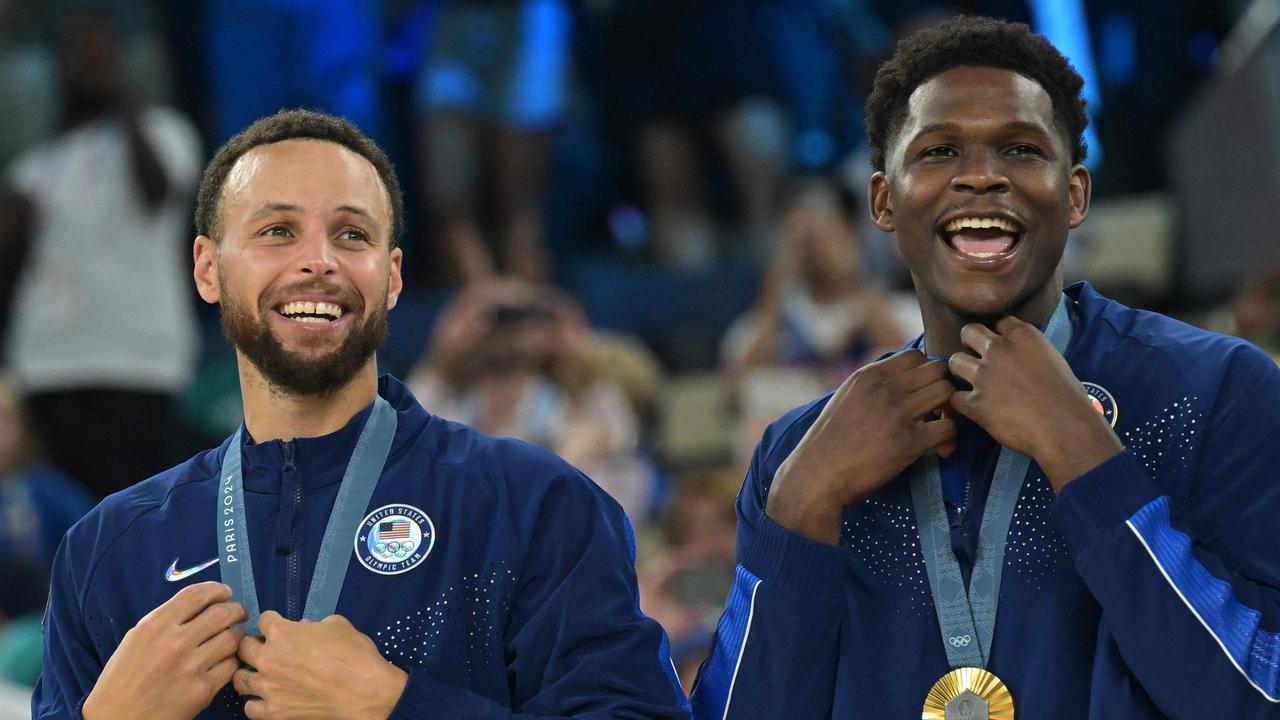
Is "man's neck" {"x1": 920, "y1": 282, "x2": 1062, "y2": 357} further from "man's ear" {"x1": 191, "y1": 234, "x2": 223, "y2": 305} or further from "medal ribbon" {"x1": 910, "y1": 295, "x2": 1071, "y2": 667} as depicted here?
"man's ear" {"x1": 191, "y1": 234, "x2": 223, "y2": 305}

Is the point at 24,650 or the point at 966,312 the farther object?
the point at 24,650

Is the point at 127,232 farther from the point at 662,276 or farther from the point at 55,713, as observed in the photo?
the point at 55,713

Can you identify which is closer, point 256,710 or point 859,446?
point 256,710

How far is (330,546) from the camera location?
9.62 feet

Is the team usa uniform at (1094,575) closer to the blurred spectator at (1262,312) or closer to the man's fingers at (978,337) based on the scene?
the man's fingers at (978,337)

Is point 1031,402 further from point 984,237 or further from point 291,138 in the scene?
point 291,138

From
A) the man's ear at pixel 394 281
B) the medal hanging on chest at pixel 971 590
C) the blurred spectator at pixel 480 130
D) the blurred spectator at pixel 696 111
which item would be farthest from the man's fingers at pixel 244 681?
the blurred spectator at pixel 696 111

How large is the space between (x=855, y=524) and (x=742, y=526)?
0.19m

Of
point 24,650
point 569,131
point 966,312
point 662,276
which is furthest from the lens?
point 569,131

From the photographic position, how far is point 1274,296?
6.73m

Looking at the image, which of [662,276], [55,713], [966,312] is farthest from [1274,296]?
[55,713]

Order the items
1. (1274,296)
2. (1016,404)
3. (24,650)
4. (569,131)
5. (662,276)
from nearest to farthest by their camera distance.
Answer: (1016,404)
(24,650)
(1274,296)
(662,276)
(569,131)

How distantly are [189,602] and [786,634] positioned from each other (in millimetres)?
931

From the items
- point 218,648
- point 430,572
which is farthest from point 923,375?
point 218,648
